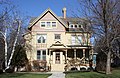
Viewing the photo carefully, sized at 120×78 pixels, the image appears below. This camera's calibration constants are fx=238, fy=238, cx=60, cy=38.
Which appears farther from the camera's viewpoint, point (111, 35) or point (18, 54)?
point (18, 54)

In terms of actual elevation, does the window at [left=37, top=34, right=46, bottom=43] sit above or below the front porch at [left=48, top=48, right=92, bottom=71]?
above

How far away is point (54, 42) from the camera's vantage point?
137 feet

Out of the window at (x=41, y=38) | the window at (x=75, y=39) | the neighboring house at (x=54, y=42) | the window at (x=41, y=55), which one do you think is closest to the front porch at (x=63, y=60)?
the neighboring house at (x=54, y=42)

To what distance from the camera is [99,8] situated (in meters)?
29.6

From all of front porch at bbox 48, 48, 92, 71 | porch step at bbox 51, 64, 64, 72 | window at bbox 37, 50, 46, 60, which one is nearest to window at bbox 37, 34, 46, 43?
window at bbox 37, 50, 46, 60

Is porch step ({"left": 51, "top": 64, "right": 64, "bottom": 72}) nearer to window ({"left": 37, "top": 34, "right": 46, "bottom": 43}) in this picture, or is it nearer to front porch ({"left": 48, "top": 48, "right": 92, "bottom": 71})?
front porch ({"left": 48, "top": 48, "right": 92, "bottom": 71})

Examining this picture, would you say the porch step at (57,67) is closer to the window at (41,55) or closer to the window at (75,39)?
the window at (41,55)

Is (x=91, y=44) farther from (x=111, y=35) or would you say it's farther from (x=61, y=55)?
(x=111, y=35)

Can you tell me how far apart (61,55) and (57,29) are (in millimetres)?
4637

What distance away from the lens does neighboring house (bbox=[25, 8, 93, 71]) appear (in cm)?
4088

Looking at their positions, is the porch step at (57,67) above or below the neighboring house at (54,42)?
below

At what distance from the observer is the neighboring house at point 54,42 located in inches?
1609

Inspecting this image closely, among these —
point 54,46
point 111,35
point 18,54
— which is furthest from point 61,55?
point 111,35

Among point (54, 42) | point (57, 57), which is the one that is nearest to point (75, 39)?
point (54, 42)
